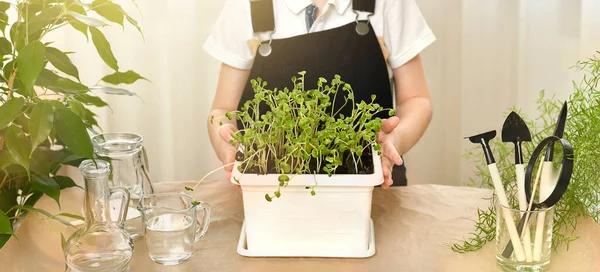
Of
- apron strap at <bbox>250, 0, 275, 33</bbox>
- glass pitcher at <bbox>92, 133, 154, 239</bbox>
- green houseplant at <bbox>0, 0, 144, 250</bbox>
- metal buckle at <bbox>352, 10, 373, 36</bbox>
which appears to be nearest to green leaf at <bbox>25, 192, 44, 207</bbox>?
green houseplant at <bbox>0, 0, 144, 250</bbox>

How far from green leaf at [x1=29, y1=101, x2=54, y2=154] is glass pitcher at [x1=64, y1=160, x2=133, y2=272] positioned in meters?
0.08

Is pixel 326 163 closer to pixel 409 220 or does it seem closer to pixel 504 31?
pixel 409 220

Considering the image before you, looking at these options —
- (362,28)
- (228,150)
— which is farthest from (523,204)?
(362,28)

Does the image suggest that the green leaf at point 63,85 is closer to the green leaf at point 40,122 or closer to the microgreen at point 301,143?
the green leaf at point 40,122

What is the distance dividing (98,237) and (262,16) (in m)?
0.65

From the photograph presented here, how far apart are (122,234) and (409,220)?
484 millimetres

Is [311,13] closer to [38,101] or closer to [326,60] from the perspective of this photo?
[326,60]

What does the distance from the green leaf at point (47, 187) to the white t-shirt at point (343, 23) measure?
0.49 metres

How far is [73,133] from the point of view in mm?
1052

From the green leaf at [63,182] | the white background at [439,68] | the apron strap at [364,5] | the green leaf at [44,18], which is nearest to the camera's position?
the green leaf at [44,18]

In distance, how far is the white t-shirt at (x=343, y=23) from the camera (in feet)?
4.88

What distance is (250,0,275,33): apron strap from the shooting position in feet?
4.89

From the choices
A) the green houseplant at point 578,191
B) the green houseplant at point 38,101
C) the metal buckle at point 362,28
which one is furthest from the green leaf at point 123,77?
the green houseplant at point 578,191

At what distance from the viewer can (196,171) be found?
68.6 inches
